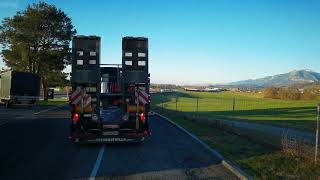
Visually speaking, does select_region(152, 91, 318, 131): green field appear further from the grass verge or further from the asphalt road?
the asphalt road

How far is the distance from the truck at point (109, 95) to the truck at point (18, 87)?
84.9 feet

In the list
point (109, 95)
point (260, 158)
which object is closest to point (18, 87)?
point (109, 95)

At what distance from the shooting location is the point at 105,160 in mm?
12219

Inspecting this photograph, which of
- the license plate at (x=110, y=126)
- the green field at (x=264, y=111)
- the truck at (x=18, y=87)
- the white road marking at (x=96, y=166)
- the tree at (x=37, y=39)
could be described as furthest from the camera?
the tree at (x=37, y=39)

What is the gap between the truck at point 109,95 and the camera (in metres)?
15.2

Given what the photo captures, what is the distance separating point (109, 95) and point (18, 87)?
2751 cm

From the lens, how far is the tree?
57062 millimetres

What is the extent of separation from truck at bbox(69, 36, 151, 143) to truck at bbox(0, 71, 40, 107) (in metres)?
25.9

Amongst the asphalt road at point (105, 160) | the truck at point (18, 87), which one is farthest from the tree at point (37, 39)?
the asphalt road at point (105, 160)

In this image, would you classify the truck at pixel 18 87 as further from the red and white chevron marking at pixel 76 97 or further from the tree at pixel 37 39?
the red and white chevron marking at pixel 76 97

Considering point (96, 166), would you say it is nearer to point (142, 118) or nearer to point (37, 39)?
point (142, 118)

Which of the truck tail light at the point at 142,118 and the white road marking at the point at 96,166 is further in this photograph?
the truck tail light at the point at 142,118

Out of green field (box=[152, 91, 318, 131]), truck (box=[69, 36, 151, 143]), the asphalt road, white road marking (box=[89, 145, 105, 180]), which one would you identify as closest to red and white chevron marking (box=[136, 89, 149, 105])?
truck (box=[69, 36, 151, 143])

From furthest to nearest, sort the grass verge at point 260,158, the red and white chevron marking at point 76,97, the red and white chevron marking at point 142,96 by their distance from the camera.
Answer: the red and white chevron marking at point 142,96
the red and white chevron marking at point 76,97
the grass verge at point 260,158
